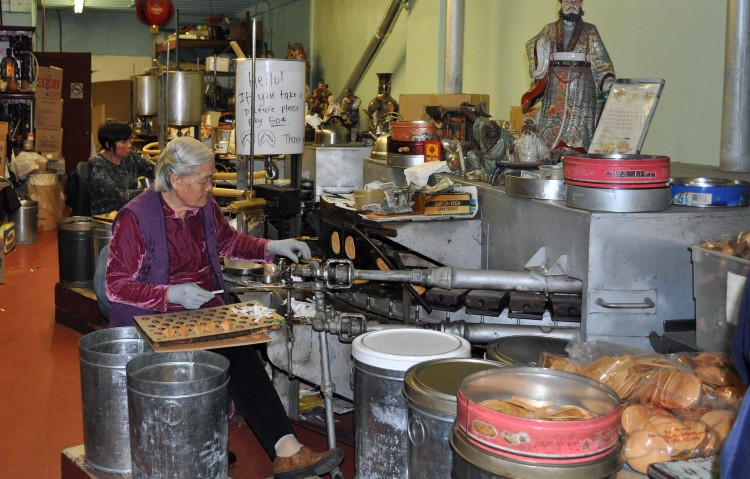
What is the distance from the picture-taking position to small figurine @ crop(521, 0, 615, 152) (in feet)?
12.6

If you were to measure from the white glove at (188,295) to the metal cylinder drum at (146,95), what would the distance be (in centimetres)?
500

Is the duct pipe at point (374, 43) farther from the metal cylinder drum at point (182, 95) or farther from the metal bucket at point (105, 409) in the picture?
the metal bucket at point (105, 409)

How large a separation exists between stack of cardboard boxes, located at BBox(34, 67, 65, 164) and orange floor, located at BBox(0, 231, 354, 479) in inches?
156

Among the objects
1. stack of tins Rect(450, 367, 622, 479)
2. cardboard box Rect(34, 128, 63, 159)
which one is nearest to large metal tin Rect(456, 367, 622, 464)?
stack of tins Rect(450, 367, 622, 479)

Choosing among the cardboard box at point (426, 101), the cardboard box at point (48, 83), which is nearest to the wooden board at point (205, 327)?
the cardboard box at point (426, 101)

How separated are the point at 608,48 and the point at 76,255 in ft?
13.3

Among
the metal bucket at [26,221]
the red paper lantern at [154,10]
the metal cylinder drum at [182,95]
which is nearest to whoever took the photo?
the metal cylinder drum at [182,95]

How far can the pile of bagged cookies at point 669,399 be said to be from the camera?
2.09 meters

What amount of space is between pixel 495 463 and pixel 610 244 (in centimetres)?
117

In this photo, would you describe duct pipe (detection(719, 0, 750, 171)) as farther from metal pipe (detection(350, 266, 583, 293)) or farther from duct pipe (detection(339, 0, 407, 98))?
duct pipe (detection(339, 0, 407, 98))

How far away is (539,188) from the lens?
3.11 m

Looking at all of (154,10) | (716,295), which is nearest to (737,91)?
(716,295)

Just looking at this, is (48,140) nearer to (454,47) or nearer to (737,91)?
(454,47)

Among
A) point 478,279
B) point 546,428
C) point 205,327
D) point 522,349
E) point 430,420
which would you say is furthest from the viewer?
point 478,279
